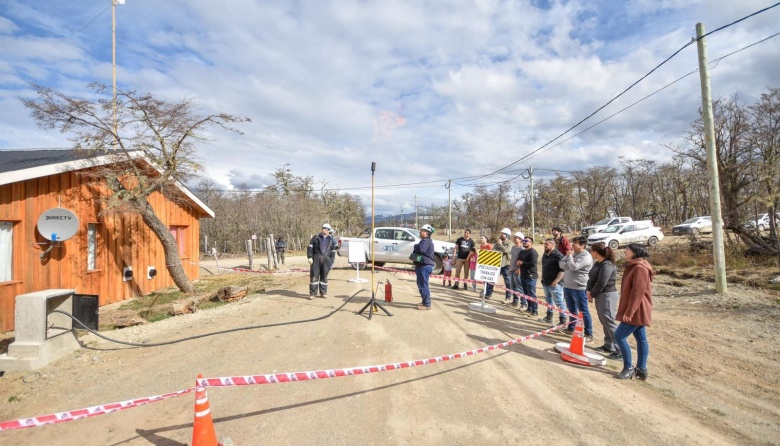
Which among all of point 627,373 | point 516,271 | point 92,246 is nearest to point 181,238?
point 92,246

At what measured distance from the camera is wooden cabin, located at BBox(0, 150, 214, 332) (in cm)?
785

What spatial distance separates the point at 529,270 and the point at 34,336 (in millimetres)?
8393

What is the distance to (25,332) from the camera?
5.07m

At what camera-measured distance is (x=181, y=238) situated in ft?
47.6

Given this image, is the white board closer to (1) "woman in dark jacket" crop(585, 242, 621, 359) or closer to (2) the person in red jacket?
(1) "woman in dark jacket" crop(585, 242, 621, 359)

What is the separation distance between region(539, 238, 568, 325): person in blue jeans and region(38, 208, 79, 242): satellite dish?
10.8 m

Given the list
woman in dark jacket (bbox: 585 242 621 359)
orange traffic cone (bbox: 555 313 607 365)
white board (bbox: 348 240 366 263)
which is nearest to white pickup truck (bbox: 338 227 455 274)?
white board (bbox: 348 240 366 263)

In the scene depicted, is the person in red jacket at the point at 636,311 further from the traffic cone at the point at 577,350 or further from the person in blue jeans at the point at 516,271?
the person in blue jeans at the point at 516,271

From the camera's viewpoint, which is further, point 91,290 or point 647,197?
point 647,197

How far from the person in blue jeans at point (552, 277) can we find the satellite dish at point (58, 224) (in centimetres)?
1083

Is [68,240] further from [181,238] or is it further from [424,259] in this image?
[424,259]

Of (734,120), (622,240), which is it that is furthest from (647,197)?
(734,120)

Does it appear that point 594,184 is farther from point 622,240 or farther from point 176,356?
point 176,356

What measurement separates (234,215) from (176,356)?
30761mm
